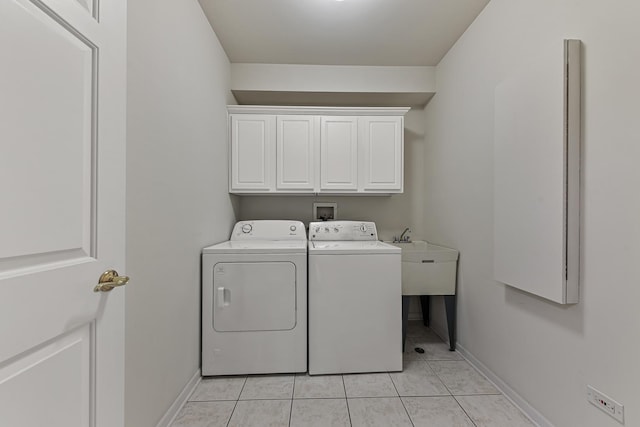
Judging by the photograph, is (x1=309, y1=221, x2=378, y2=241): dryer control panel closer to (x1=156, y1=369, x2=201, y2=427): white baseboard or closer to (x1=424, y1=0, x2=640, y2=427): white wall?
(x1=424, y1=0, x2=640, y2=427): white wall

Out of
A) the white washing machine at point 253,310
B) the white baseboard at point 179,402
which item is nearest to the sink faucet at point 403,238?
the white washing machine at point 253,310

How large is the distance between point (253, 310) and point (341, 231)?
112 cm

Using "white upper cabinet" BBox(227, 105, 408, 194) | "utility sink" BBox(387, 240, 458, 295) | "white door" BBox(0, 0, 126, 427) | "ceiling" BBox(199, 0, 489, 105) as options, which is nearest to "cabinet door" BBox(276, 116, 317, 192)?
"white upper cabinet" BBox(227, 105, 408, 194)

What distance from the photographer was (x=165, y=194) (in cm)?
153

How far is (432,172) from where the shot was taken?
9.93 feet

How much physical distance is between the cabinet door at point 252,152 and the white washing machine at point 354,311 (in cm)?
102

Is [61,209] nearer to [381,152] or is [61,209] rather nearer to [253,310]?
[253,310]

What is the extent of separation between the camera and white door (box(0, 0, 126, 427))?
60 centimetres

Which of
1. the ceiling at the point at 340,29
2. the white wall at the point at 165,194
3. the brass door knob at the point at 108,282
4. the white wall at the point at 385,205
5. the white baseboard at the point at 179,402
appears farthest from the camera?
the white wall at the point at 385,205

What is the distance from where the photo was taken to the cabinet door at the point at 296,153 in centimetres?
274

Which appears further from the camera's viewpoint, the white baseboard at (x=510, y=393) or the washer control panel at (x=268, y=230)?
the washer control panel at (x=268, y=230)

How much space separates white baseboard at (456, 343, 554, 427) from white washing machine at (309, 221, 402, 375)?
0.57m

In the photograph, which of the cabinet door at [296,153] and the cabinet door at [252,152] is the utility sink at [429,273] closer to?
the cabinet door at [296,153]

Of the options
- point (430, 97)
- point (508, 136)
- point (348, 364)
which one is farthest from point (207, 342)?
point (430, 97)
